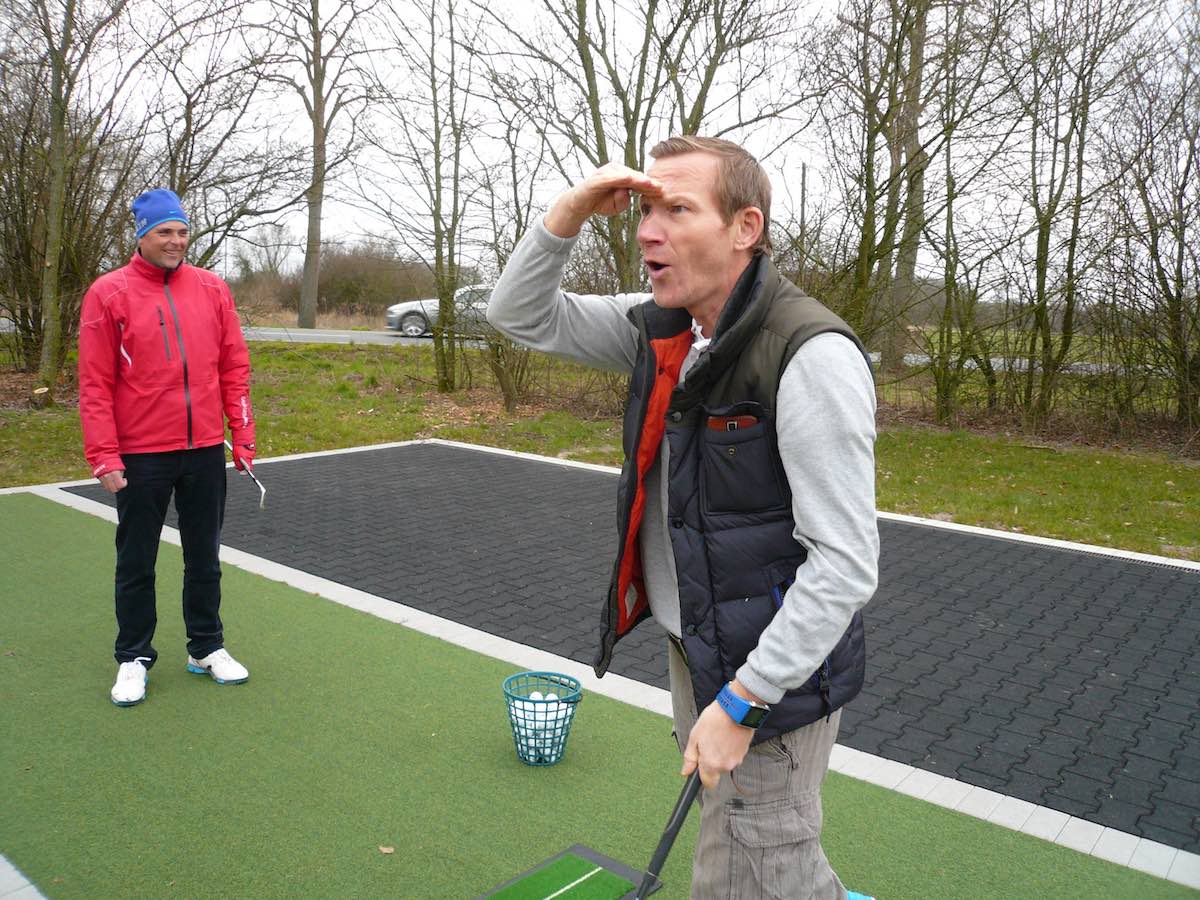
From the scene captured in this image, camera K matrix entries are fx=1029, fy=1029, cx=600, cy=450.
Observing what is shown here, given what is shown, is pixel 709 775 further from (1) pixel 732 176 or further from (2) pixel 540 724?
(2) pixel 540 724

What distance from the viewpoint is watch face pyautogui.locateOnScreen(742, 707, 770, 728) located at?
1.76m

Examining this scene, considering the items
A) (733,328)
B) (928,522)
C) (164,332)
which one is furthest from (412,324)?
(733,328)

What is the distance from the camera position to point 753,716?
176cm

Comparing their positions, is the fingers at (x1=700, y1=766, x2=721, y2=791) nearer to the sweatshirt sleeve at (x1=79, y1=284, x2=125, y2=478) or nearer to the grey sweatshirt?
the grey sweatshirt

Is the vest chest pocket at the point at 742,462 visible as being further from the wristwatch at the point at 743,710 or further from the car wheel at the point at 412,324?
A: the car wheel at the point at 412,324

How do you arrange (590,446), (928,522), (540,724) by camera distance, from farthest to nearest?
(590,446)
(928,522)
(540,724)

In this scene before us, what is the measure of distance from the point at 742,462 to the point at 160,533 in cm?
322

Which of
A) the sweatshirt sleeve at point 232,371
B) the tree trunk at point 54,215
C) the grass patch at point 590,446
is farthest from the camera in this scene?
the tree trunk at point 54,215

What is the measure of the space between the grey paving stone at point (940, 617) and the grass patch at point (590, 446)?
108cm

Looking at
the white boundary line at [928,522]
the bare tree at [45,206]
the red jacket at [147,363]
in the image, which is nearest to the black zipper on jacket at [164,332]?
the red jacket at [147,363]

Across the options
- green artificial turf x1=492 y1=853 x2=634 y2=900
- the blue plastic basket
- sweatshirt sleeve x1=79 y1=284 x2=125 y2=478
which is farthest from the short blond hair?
sweatshirt sleeve x1=79 y1=284 x2=125 y2=478

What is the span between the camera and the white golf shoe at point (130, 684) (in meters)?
4.11

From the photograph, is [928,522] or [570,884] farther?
[928,522]

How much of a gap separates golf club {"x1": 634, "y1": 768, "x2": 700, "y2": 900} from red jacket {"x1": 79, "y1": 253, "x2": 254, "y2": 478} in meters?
2.77
